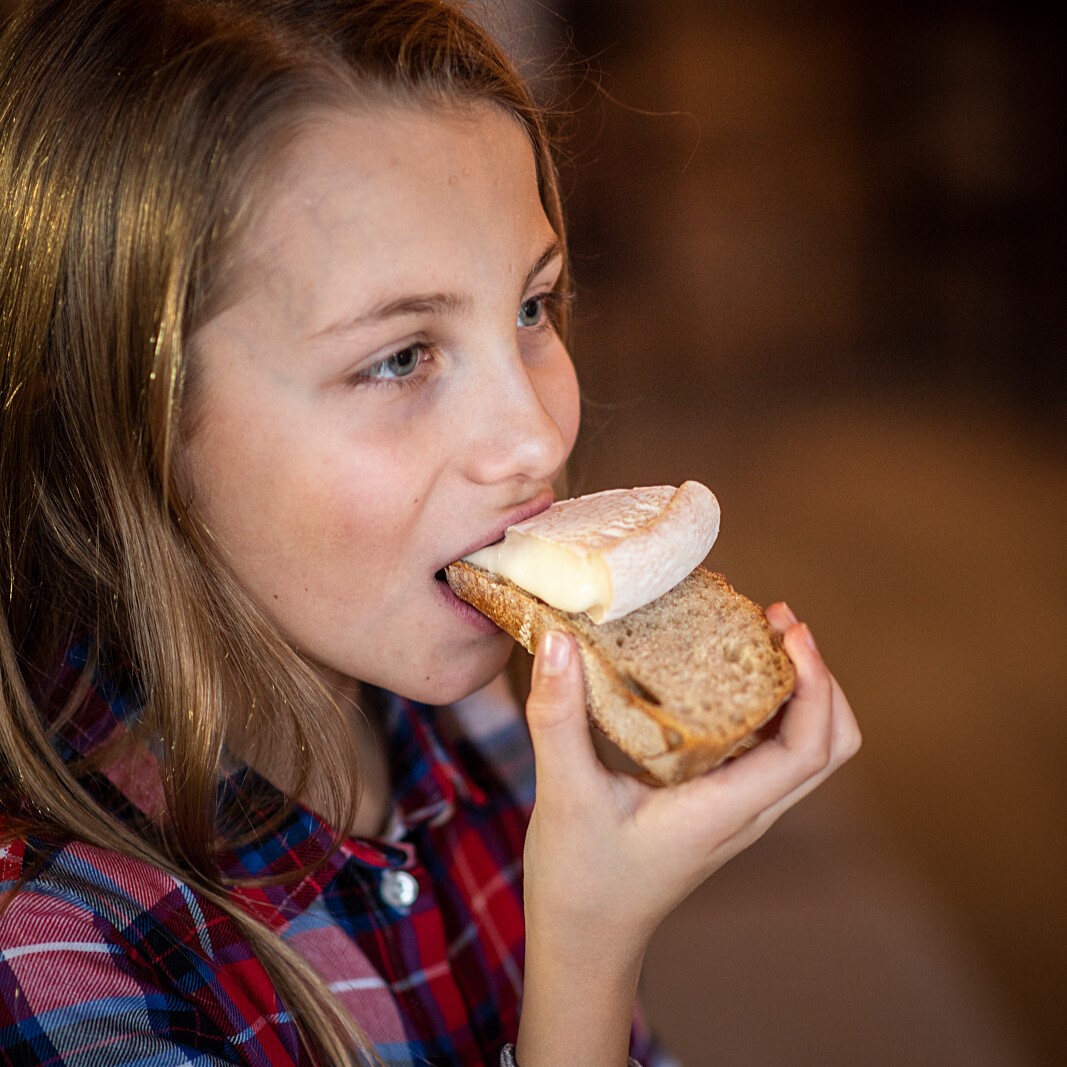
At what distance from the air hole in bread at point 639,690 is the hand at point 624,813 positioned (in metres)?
0.05

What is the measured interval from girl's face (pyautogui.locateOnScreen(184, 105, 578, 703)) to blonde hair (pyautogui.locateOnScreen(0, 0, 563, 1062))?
1.4 inches

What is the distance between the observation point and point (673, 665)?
1.02m

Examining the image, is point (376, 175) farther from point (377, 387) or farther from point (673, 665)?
point (673, 665)

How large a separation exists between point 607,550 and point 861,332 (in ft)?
10.6

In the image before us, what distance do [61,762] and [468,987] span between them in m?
0.55

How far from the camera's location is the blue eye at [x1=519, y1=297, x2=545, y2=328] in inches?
48.0

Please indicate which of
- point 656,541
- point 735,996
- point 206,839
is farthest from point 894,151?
point 206,839

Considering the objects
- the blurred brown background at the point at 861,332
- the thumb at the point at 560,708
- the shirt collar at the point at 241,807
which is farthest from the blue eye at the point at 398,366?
the blurred brown background at the point at 861,332

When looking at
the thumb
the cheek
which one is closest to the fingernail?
the thumb

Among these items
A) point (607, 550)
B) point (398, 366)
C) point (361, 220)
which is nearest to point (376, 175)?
point (361, 220)

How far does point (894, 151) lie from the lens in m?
3.81

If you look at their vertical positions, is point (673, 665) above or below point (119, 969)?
above

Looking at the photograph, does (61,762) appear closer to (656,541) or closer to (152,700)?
(152,700)

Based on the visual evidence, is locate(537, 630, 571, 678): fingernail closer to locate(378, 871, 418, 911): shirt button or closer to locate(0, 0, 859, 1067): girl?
locate(0, 0, 859, 1067): girl
